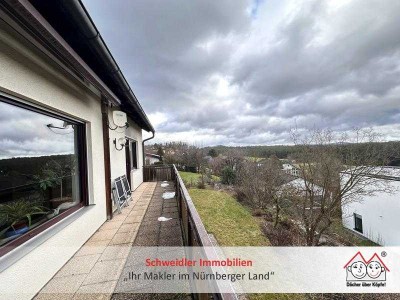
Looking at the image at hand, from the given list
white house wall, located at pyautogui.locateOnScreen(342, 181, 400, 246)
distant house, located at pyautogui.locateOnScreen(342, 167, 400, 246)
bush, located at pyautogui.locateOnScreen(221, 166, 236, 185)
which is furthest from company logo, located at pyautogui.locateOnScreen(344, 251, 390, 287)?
bush, located at pyautogui.locateOnScreen(221, 166, 236, 185)

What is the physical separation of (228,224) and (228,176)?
36.7ft

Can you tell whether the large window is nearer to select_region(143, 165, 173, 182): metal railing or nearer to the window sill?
the window sill

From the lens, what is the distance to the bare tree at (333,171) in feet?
28.7

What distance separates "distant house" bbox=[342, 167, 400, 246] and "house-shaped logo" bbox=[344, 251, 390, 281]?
407cm

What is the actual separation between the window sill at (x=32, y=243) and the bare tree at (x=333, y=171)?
906 centimetres

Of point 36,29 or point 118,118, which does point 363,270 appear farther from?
point 36,29

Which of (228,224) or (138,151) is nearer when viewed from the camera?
(228,224)

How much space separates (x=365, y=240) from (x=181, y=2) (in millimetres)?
16364

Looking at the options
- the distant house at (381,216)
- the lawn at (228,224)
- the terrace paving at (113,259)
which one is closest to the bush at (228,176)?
the lawn at (228,224)

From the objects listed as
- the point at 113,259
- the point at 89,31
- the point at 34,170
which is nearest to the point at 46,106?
the point at 34,170

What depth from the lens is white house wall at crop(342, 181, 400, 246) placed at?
11.9 meters

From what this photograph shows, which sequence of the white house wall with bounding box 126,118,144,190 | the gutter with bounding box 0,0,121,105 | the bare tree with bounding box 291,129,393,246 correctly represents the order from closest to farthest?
the gutter with bounding box 0,0,121,105 < the white house wall with bounding box 126,118,144,190 < the bare tree with bounding box 291,129,393,246

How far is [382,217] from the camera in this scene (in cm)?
1283

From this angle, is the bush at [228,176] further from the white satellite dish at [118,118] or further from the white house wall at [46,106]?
the white house wall at [46,106]
